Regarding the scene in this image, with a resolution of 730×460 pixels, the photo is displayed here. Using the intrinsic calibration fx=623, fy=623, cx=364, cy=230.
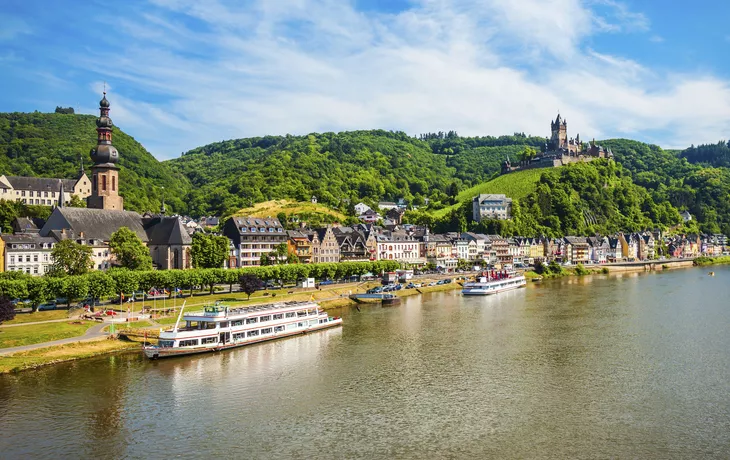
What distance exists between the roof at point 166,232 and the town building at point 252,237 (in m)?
12.9

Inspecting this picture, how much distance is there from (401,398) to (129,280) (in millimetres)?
43470

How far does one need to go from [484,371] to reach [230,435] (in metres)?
20.7

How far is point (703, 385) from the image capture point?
42.2 metres

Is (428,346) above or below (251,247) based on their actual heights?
below

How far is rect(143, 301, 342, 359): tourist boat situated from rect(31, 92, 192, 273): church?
31648mm

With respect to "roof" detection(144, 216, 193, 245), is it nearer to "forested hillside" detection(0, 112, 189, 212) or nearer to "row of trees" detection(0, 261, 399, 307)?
"row of trees" detection(0, 261, 399, 307)

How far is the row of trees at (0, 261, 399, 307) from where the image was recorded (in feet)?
206

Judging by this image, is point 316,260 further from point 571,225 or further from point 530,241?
point 571,225

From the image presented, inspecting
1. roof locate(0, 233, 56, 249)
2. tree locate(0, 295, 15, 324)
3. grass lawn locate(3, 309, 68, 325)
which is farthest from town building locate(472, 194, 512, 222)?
tree locate(0, 295, 15, 324)

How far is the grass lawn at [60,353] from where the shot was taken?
46.2 metres

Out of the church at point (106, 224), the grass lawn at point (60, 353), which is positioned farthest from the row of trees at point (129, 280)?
the grass lawn at point (60, 353)

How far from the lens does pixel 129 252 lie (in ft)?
268

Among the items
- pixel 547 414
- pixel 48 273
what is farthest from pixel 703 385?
pixel 48 273

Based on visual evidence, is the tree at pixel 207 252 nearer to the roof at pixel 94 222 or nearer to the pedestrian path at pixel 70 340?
the roof at pixel 94 222
